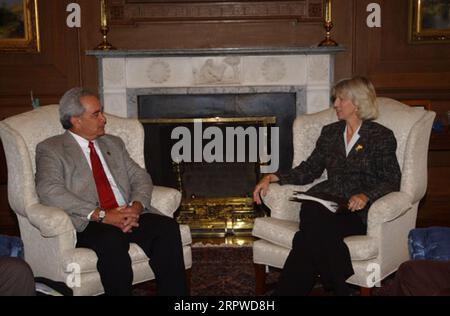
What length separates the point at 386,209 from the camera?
11.0ft

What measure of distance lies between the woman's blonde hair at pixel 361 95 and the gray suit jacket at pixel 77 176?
1.31m

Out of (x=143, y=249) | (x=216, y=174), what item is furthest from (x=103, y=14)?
(x=143, y=249)

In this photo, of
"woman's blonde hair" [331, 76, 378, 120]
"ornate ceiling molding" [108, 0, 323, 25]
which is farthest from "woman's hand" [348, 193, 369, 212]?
"ornate ceiling molding" [108, 0, 323, 25]

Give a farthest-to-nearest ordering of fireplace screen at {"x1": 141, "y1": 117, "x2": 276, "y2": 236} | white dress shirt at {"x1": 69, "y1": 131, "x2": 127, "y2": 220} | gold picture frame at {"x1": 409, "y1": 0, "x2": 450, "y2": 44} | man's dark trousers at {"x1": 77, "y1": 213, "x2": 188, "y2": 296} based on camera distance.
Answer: fireplace screen at {"x1": 141, "y1": 117, "x2": 276, "y2": 236} → gold picture frame at {"x1": 409, "y1": 0, "x2": 450, "y2": 44} → white dress shirt at {"x1": 69, "y1": 131, "x2": 127, "y2": 220} → man's dark trousers at {"x1": 77, "y1": 213, "x2": 188, "y2": 296}

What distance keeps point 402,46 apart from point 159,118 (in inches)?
86.9

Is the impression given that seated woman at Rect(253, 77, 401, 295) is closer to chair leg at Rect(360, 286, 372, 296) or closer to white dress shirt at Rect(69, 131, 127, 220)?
chair leg at Rect(360, 286, 372, 296)

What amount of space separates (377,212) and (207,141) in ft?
7.84

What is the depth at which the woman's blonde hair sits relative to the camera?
371 cm

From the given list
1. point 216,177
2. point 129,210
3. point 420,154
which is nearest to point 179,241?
point 129,210

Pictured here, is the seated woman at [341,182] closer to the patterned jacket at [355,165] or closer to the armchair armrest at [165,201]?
the patterned jacket at [355,165]

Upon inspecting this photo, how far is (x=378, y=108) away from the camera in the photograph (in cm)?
392

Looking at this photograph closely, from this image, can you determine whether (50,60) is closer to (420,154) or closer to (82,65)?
(82,65)

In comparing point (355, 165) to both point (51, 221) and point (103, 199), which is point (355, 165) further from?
point (51, 221)

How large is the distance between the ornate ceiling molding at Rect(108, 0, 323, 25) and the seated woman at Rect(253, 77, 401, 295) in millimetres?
1697
